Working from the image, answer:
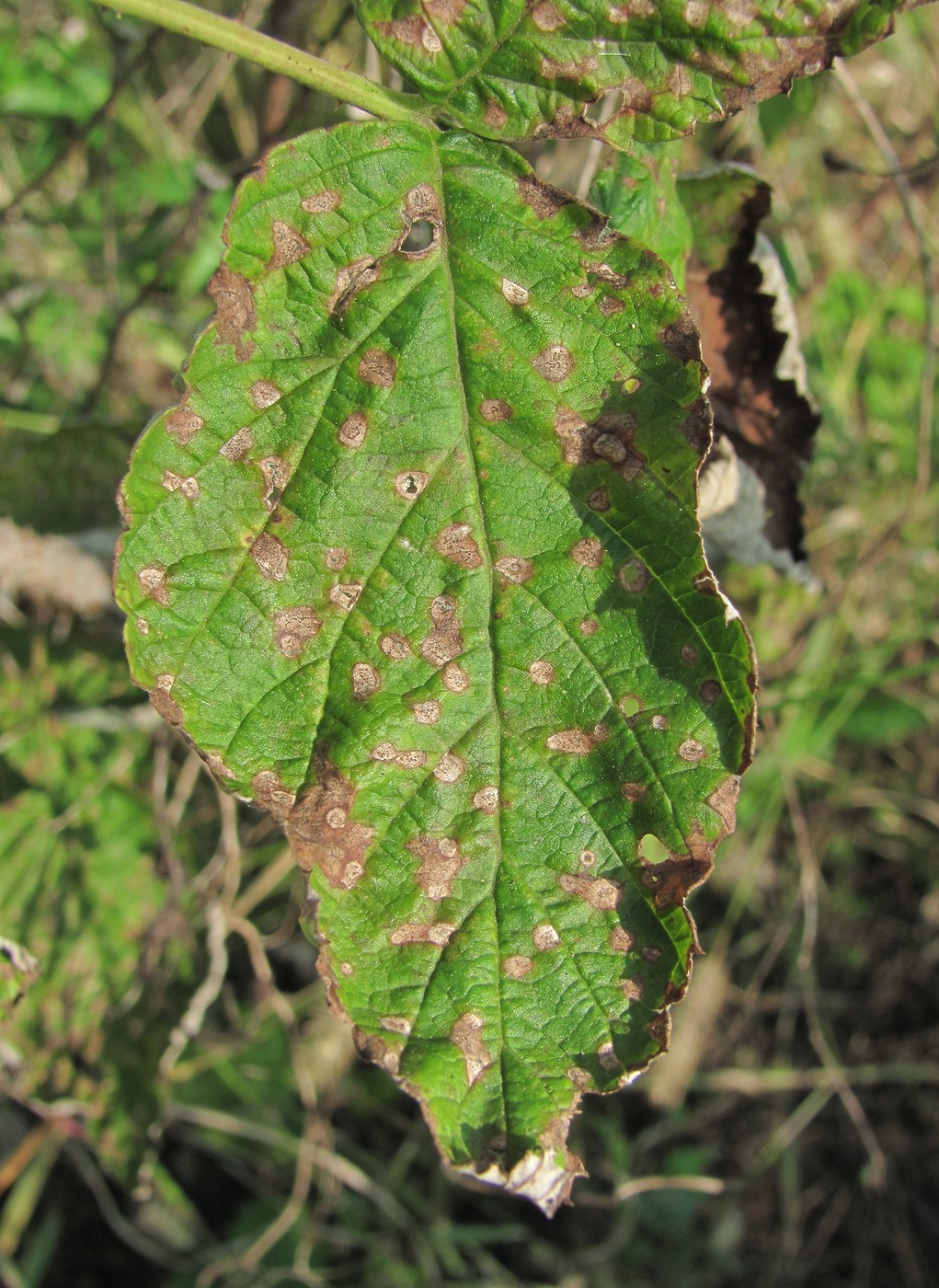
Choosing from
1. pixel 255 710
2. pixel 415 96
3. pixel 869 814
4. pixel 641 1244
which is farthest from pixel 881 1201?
pixel 415 96

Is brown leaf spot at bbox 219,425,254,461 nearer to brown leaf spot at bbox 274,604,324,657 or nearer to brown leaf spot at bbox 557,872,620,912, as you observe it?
brown leaf spot at bbox 274,604,324,657

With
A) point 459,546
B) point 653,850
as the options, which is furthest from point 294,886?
point 459,546

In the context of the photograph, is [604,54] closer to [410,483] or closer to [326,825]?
[410,483]

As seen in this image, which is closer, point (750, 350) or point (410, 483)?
point (410, 483)

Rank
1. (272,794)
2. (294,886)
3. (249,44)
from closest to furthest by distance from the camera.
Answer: (249,44)
(272,794)
(294,886)

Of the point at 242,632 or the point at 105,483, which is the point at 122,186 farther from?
the point at 242,632
